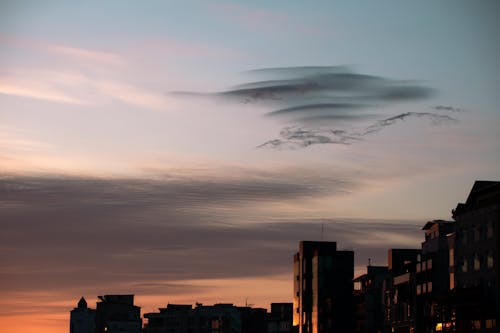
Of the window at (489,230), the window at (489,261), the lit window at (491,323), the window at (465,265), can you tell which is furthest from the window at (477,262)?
the lit window at (491,323)

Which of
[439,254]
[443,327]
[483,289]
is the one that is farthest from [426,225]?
[483,289]

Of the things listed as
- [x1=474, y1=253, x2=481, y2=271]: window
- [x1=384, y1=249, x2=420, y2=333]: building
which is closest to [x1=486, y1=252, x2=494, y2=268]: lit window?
[x1=474, y1=253, x2=481, y2=271]: window

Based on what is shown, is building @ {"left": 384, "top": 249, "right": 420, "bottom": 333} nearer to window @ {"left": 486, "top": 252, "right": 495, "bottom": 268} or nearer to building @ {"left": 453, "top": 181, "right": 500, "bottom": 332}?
building @ {"left": 453, "top": 181, "right": 500, "bottom": 332}

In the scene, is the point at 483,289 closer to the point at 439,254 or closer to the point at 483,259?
the point at 483,259

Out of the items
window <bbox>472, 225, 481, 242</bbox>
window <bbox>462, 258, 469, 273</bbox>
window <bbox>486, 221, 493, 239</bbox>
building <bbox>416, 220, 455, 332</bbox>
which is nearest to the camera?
window <bbox>486, 221, 493, 239</bbox>

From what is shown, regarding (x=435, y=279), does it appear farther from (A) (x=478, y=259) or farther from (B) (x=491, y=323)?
(B) (x=491, y=323)

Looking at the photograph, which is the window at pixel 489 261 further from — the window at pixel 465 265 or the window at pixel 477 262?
the window at pixel 465 265

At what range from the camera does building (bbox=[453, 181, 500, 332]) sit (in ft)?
473

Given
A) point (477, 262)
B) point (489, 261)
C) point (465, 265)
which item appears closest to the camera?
point (489, 261)

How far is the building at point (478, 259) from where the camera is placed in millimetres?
144125

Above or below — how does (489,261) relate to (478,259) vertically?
below

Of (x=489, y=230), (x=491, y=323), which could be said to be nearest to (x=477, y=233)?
(x=489, y=230)

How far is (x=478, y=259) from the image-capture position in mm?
149500

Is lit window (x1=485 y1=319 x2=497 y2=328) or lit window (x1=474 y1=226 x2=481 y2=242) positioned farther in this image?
lit window (x1=474 y1=226 x2=481 y2=242)
